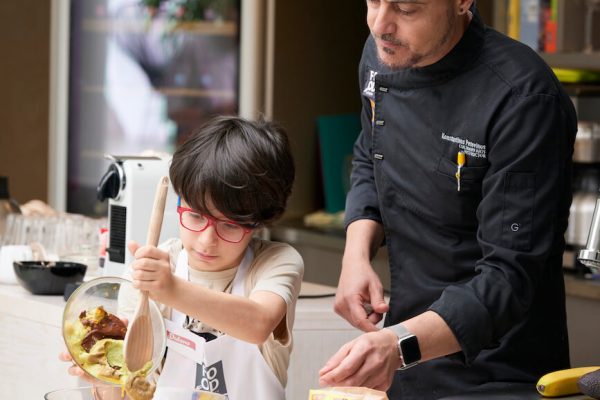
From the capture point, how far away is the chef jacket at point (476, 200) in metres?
1.56

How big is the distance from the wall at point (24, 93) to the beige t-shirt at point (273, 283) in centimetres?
314

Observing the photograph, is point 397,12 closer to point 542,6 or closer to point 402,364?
point 402,364

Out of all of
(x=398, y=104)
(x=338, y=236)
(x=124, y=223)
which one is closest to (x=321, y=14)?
(x=338, y=236)

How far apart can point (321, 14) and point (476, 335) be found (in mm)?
2832

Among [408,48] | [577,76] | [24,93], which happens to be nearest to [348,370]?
[408,48]

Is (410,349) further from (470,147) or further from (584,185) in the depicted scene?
(584,185)

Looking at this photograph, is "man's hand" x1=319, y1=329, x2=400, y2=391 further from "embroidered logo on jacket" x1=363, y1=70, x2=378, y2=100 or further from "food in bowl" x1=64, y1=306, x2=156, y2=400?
"embroidered logo on jacket" x1=363, y1=70, x2=378, y2=100

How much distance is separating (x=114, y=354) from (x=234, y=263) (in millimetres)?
302

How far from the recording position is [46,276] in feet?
7.55

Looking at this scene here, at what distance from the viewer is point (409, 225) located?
71.5 inches

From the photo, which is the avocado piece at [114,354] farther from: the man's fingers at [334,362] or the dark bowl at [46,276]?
the dark bowl at [46,276]

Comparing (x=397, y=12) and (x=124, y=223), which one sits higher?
(x=397, y=12)

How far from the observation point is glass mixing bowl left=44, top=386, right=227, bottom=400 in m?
1.35

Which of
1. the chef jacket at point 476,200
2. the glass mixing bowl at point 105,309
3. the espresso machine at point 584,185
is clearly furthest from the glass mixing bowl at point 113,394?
the espresso machine at point 584,185
